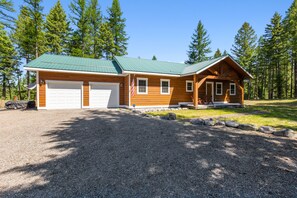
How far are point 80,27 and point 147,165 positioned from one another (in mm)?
26889

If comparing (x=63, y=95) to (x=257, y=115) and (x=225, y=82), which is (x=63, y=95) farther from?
(x=225, y=82)

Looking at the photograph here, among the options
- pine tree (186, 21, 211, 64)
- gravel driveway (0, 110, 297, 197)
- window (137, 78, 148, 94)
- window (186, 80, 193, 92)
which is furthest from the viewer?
pine tree (186, 21, 211, 64)

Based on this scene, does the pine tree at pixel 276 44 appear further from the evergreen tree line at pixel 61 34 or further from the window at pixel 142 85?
the window at pixel 142 85

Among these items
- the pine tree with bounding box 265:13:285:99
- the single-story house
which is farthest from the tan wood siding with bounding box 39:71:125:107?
the pine tree with bounding box 265:13:285:99

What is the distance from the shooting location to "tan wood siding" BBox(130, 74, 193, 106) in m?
13.4

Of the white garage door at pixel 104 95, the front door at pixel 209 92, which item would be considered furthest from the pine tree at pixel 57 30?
the front door at pixel 209 92

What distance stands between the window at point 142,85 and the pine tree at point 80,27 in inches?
614

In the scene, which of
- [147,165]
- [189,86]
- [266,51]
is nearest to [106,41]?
[189,86]

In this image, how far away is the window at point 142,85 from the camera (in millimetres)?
13328

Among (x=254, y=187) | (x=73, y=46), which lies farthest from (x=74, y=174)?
(x=73, y=46)

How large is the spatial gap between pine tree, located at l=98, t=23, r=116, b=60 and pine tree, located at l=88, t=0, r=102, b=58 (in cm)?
77

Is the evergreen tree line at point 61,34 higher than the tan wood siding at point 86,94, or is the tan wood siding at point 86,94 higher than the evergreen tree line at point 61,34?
the evergreen tree line at point 61,34

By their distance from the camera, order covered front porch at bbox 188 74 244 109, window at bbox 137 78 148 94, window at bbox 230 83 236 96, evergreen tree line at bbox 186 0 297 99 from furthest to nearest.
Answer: evergreen tree line at bbox 186 0 297 99
window at bbox 230 83 236 96
covered front porch at bbox 188 74 244 109
window at bbox 137 78 148 94

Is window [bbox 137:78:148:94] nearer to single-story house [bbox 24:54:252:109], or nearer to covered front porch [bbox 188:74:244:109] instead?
single-story house [bbox 24:54:252:109]
